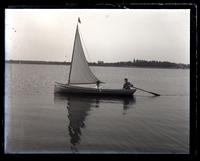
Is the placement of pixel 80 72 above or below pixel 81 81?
above

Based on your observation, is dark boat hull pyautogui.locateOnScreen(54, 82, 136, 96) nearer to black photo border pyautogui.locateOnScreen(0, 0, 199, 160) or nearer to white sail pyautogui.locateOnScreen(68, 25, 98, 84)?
white sail pyautogui.locateOnScreen(68, 25, 98, 84)

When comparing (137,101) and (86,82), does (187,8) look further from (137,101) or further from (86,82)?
(86,82)

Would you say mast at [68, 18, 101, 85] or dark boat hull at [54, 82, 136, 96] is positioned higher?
mast at [68, 18, 101, 85]

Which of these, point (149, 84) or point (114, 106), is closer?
point (114, 106)

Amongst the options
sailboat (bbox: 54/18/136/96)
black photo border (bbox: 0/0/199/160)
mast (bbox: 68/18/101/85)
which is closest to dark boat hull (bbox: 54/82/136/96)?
sailboat (bbox: 54/18/136/96)

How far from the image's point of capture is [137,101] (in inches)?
354

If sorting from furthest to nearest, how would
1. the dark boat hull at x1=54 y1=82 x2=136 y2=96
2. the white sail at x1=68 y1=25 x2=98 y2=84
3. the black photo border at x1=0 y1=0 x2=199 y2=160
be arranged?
the white sail at x1=68 y1=25 x2=98 y2=84
the dark boat hull at x1=54 y1=82 x2=136 y2=96
the black photo border at x1=0 y1=0 x2=199 y2=160

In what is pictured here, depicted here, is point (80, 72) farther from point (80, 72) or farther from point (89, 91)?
point (89, 91)
